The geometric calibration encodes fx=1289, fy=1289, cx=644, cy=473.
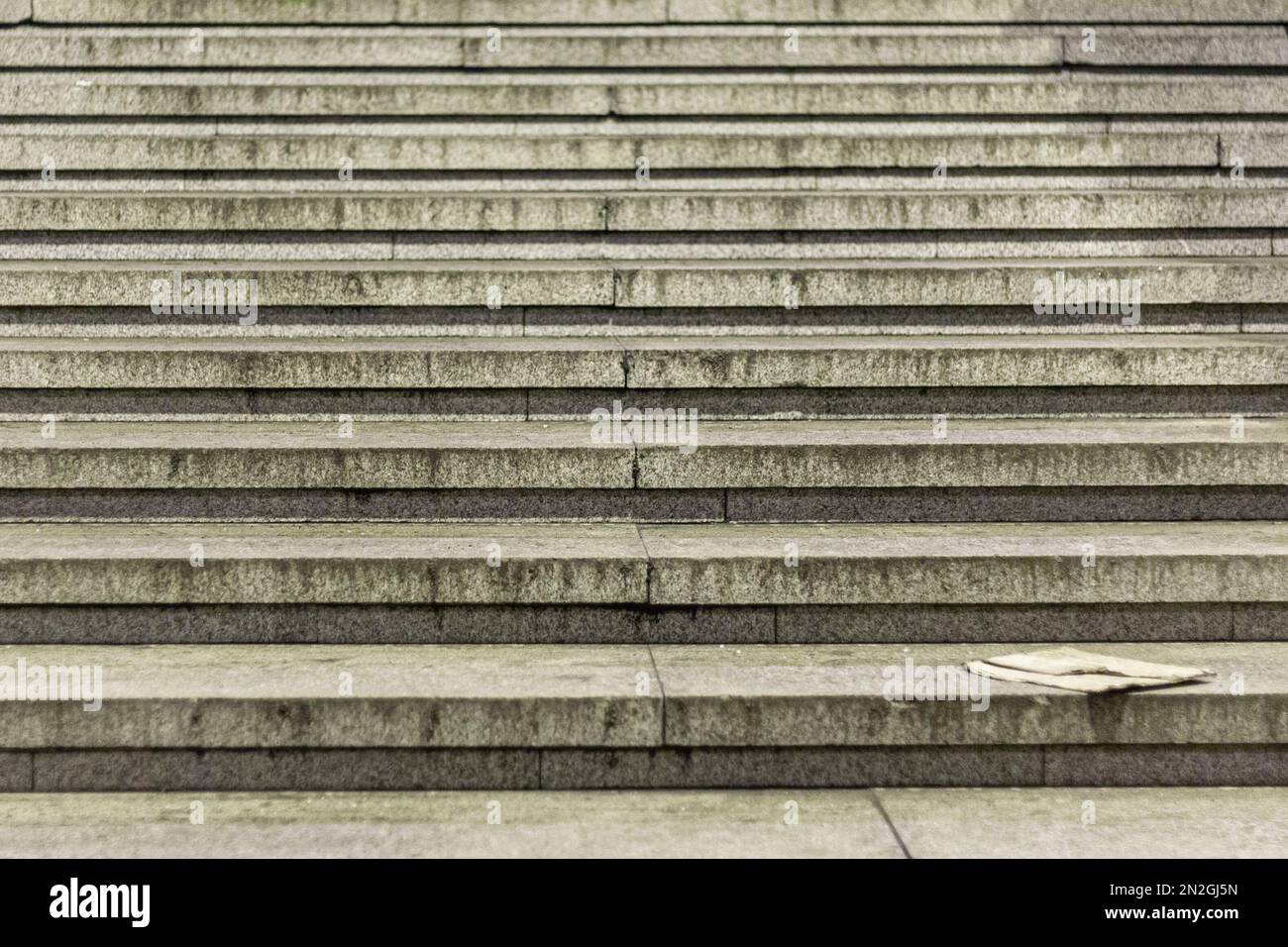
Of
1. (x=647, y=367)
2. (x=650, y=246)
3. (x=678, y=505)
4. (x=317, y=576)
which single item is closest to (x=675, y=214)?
(x=650, y=246)

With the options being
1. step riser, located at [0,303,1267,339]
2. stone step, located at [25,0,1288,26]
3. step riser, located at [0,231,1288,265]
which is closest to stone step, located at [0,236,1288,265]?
step riser, located at [0,231,1288,265]

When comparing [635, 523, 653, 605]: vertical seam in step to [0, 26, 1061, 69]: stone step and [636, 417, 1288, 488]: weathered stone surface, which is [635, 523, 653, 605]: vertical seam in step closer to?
[636, 417, 1288, 488]: weathered stone surface

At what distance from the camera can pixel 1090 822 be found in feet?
12.7

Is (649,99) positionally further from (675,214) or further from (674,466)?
(674,466)

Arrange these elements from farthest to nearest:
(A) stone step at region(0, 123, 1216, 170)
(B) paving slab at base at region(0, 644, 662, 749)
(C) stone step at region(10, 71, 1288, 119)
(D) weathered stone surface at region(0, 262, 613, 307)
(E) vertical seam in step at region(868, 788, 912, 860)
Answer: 1. (C) stone step at region(10, 71, 1288, 119)
2. (A) stone step at region(0, 123, 1216, 170)
3. (D) weathered stone surface at region(0, 262, 613, 307)
4. (B) paving slab at base at region(0, 644, 662, 749)
5. (E) vertical seam in step at region(868, 788, 912, 860)

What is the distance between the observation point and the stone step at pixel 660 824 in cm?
368

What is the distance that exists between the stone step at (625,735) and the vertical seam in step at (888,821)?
76 millimetres

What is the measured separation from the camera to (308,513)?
5297 millimetres

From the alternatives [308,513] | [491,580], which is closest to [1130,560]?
[491,580]

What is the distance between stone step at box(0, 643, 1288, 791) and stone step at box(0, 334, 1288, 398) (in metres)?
2.05

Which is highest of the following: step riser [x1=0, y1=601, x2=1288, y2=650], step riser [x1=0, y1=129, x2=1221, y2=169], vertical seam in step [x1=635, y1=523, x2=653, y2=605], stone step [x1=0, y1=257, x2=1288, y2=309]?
step riser [x1=0, y1=129, x2=1221, y2=169]

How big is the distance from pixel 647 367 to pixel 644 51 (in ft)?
12.7

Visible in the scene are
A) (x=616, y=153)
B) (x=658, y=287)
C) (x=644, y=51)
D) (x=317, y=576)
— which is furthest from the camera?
(x=644, y=51)

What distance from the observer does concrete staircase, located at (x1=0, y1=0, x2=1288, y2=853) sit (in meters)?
4.15
